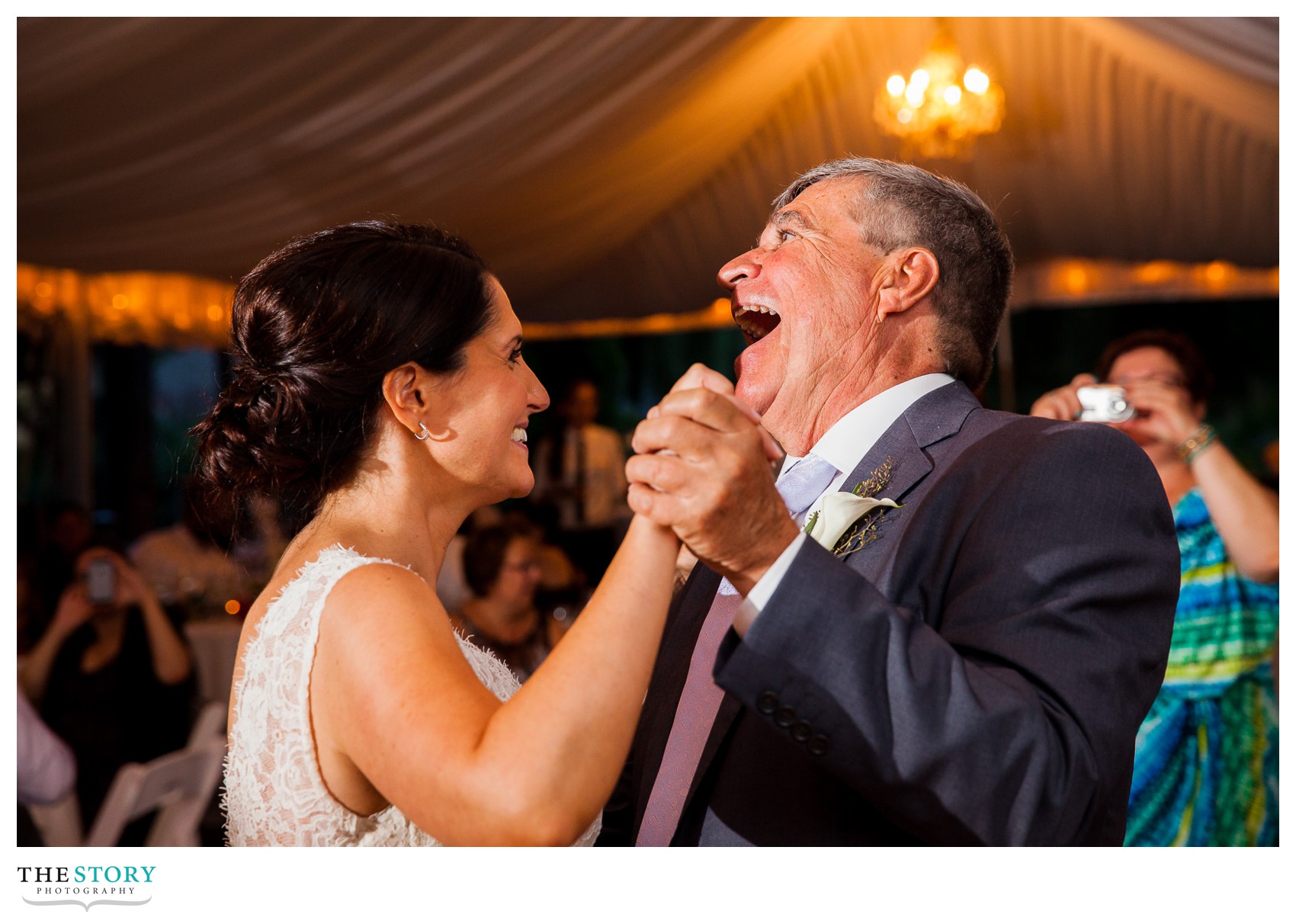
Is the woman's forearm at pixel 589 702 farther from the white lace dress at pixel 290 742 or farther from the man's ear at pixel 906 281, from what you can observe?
the man's ear at pixel 906 281

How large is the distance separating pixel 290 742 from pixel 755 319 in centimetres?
93

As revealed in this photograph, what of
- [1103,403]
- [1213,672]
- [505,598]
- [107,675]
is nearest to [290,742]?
[1103,403]

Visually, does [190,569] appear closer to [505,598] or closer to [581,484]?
A: [505,598]

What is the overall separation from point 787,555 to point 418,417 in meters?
0.65

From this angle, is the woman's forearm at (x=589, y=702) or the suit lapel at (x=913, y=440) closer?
the woman's forearm at (x=589, y=702)

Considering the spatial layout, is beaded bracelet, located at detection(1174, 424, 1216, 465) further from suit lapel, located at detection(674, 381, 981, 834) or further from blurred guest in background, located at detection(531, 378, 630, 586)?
blurred guest in background, located at detection(531, 378, 630, 586)

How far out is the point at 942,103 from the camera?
566cm

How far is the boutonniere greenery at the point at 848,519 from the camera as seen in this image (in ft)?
4.33

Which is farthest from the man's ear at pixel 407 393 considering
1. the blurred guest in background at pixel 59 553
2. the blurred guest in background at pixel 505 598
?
the blurred guest in background at pixel 59 553

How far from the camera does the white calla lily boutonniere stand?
1317 millimetres

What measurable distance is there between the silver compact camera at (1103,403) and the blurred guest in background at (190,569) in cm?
415

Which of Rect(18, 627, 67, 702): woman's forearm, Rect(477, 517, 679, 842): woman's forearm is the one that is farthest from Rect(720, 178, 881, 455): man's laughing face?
Rect(18, 627, 67, 702): woman's forearm
